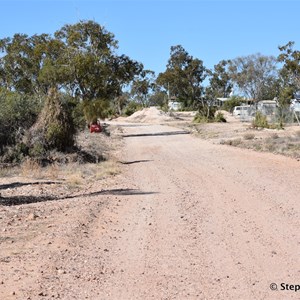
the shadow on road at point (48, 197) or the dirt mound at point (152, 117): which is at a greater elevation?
the shadow on road at point (48, 197)

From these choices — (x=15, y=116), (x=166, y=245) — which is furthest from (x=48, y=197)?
(x=15, y=116)

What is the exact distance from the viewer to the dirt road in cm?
591

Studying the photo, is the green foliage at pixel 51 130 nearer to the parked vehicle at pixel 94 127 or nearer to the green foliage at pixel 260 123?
the parked vehicle at pixel 94 127

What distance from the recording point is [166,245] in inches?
308

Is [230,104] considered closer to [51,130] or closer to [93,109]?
[93,109]

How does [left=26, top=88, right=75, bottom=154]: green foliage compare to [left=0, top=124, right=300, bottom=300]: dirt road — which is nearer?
[left=0, top=124, right=300, bottom=300]: dirt road

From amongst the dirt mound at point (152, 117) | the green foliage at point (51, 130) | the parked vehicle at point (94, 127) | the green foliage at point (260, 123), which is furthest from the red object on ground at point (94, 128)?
the dirt mound at point (152, 117)

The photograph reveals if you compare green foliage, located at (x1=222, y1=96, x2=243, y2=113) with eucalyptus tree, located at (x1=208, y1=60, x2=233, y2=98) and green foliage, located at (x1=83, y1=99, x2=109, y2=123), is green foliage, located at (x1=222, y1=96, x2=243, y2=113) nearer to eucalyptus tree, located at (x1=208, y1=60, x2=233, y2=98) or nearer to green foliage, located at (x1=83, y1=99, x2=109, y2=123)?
eucalyptus tree, located at (x1=208, y1=60, x2=233, y2=98)

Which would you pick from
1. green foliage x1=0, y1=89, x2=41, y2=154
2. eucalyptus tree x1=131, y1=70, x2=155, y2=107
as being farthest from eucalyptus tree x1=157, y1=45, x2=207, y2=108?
green foliage x1=0, y1=89, x2=41, y2=154

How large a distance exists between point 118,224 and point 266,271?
3.60 m

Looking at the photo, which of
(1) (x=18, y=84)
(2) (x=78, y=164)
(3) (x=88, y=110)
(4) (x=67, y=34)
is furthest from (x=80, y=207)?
(1) (x=18, y=84)

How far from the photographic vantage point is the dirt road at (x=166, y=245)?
5.91 meters

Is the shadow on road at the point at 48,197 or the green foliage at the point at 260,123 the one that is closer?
the shadow on road at the point at 48,197

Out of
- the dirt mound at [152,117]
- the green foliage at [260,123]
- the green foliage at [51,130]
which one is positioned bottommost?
the dirt mound at [152,117]
